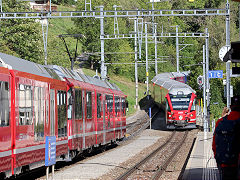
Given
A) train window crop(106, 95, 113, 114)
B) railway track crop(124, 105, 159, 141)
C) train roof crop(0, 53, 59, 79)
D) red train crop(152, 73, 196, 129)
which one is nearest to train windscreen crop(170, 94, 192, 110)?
red train crop(152, 73, 196, 129)

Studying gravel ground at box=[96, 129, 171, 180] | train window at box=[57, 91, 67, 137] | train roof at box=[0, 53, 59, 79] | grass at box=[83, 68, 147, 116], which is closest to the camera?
train roof at box=[0, 53, 59, 79]

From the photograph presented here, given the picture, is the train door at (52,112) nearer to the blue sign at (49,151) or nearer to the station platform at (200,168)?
the blue sign at (49,151)

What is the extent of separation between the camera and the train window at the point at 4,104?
12.6m

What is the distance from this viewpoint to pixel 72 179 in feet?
55.3

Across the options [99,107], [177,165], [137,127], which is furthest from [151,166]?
[137,127]

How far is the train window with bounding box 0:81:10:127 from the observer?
12.6 metres

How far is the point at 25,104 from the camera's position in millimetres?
14484

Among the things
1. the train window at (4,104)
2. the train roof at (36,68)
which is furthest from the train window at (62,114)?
the train window at (4,104)

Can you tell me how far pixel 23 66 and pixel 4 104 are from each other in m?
2.53

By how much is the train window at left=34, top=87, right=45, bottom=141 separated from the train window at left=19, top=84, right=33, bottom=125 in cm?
52

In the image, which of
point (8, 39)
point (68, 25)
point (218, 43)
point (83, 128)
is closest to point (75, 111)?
point (83, 128)

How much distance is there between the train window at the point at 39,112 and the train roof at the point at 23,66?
54cm

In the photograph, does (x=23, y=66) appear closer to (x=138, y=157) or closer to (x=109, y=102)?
(x=138, y=157)

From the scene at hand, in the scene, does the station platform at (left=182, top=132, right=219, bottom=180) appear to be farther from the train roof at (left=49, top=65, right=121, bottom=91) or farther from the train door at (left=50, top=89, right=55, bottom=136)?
the train roof at (left=49, top=65, right=121, bottom=91)
